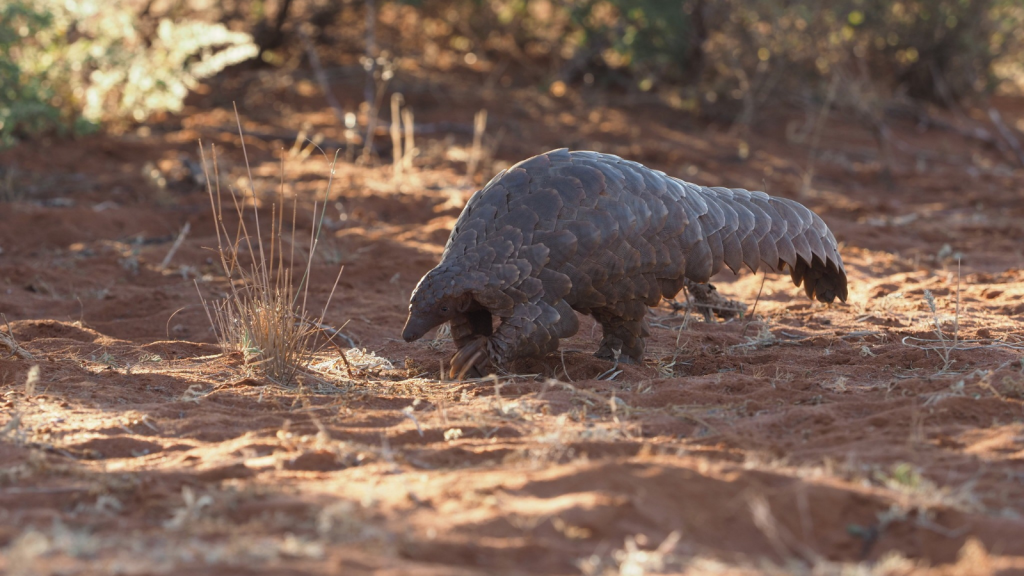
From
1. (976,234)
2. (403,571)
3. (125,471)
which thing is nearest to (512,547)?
(403,571)

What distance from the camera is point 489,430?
337 cm

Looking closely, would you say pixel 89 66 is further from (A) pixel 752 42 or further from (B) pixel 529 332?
(B) pixel 529 332

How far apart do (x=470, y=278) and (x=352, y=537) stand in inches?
68.4

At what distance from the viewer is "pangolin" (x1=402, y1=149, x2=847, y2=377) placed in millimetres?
4008

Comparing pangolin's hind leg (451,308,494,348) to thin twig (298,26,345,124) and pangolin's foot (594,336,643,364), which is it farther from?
thin twig (298,26,345,124)

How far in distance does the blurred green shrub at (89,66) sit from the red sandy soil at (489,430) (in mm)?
1807

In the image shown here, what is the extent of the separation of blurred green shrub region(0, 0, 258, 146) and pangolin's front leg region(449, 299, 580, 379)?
19.4 feet

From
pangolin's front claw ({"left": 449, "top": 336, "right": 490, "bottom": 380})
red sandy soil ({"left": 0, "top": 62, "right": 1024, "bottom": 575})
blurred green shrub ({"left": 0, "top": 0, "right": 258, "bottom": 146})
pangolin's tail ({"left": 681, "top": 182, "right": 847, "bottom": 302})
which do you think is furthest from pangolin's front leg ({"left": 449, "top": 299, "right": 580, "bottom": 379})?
blurred green shrub ({"left": 0, "top": 0, "right": 258, "bottom": 146})

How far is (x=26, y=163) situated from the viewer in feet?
29.3

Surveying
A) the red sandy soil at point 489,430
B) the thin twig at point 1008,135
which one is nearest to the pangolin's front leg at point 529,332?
the red sandy soil at point 489,430

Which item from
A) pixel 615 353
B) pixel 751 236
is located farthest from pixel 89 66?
pixel 751 236

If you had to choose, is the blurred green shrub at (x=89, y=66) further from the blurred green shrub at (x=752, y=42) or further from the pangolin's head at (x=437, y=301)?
the pangolin's head at (x=437, y=301)

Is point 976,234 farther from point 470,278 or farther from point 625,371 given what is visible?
point 470,278

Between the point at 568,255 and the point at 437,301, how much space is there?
0.58 meters
